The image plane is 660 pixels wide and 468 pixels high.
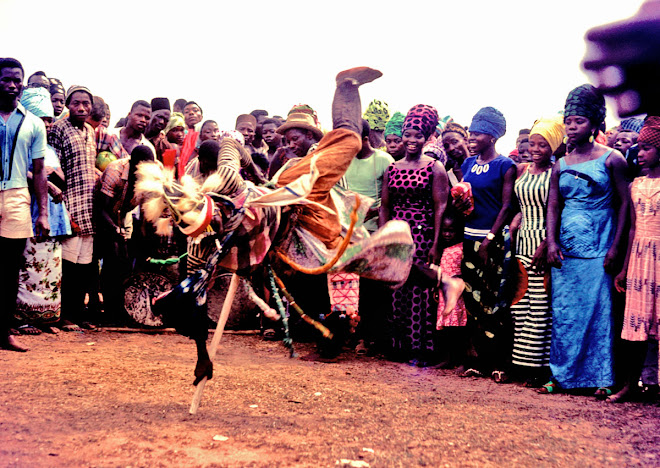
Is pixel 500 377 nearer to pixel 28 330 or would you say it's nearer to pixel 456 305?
pixel 456 305

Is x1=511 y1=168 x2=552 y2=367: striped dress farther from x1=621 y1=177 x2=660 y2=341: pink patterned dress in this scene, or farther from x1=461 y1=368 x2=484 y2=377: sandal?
x1=621 y1=177 x2=660 y2=341: pink patterned dress

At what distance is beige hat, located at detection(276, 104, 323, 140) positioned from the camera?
6422 millimetres

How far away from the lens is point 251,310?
8352mm

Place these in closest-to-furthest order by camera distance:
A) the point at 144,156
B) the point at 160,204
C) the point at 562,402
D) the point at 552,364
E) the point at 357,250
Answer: the point at 160,204
the point at 357,250
the point at 562,402
the point at 552,364
the point at 144,156

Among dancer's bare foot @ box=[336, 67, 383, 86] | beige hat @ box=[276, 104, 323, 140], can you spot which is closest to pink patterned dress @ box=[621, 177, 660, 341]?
dancer's bare foot @ box=[336, 67, 383, 86]

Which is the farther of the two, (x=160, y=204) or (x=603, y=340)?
(x=603, y=340)

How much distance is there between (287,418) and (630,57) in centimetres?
361

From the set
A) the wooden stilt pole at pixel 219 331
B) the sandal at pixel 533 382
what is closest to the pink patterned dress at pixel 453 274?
the sandal at pixel 533 382

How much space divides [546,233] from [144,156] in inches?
164

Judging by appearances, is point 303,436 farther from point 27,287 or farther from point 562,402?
point 27,287

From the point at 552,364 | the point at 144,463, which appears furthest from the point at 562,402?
the point at 144,463

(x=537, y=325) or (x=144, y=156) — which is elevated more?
(x=144, y=156)

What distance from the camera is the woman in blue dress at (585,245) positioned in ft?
18.6

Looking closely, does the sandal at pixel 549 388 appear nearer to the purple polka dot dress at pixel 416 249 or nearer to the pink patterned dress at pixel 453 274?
the pink patterned dress at pixel 453 274
